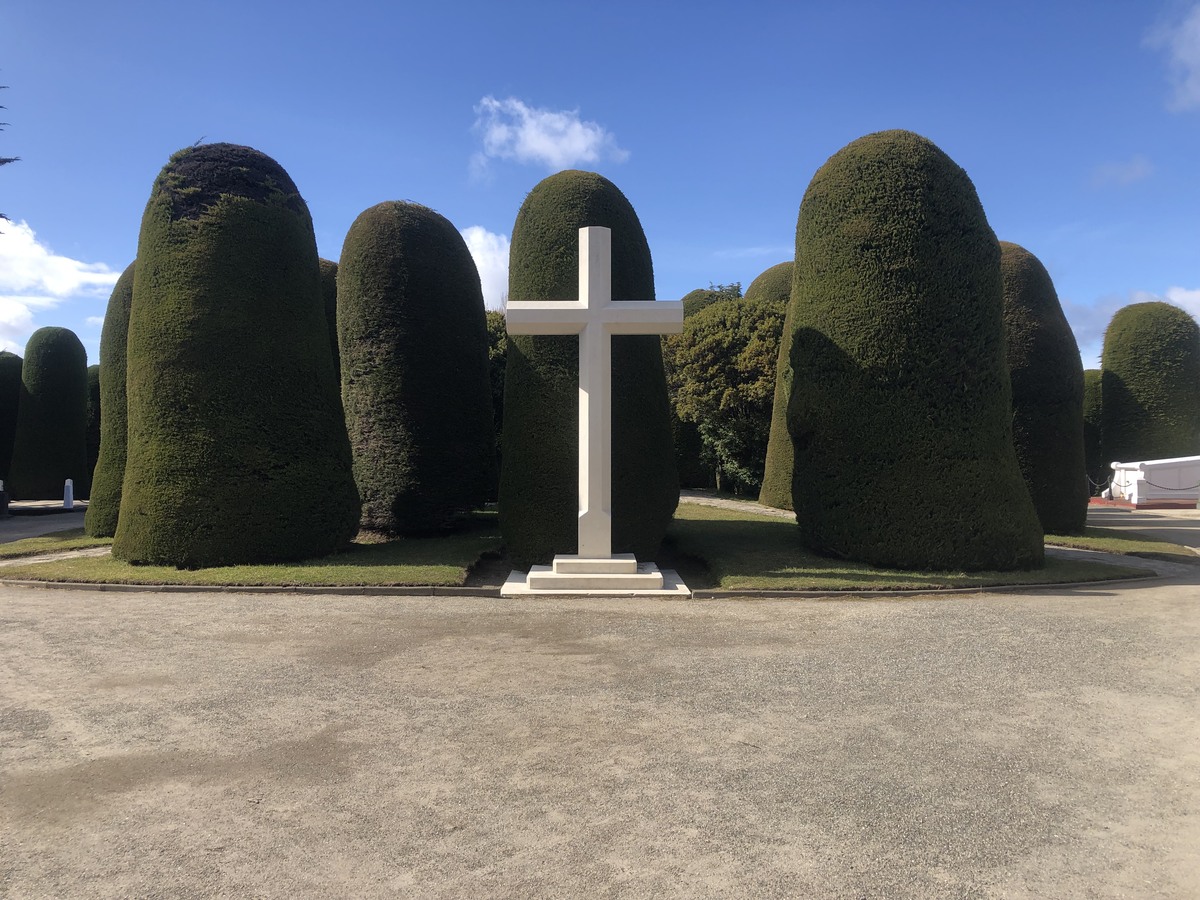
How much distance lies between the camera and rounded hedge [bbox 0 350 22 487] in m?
27.1

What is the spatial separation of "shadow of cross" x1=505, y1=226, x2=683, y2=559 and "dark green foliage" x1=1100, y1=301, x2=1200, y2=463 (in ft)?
77.0

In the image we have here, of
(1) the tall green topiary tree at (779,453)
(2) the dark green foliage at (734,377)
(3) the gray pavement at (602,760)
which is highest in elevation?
(2) the dark green foliage at (734,377)

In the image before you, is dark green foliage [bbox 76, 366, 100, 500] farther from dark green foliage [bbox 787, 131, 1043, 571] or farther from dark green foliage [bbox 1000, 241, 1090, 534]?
dark green foliage [bbox 1000, 241, 1090, 534]

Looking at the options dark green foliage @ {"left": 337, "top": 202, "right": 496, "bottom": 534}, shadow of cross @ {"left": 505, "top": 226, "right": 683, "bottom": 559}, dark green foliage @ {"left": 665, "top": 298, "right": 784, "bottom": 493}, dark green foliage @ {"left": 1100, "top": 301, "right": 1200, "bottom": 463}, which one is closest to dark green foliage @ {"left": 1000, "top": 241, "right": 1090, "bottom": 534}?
shadow of cross @ {"left": 505, "top": 226, "right": 683, "bottom": 559}

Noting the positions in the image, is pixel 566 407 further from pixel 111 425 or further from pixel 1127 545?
pixel 1127 545

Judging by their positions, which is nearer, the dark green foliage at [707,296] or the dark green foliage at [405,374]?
the dark green foliage at [405,374]

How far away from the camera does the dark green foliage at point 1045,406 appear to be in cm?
1379

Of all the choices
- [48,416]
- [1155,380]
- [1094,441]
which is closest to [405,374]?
[48,416]

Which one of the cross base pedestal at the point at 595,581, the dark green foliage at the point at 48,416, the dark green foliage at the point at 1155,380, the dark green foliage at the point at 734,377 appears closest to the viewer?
the cross base pedestal at the point at 595,581

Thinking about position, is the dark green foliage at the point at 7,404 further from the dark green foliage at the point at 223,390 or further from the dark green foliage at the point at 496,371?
the dark green foliage at the point at 223,390

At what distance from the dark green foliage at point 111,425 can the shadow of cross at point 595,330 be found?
923 centimetres

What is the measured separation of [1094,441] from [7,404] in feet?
131

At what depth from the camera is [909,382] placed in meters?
10.1

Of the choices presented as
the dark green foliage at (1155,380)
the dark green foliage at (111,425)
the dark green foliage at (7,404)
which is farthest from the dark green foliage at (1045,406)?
the dark green foliage at (7,404)
